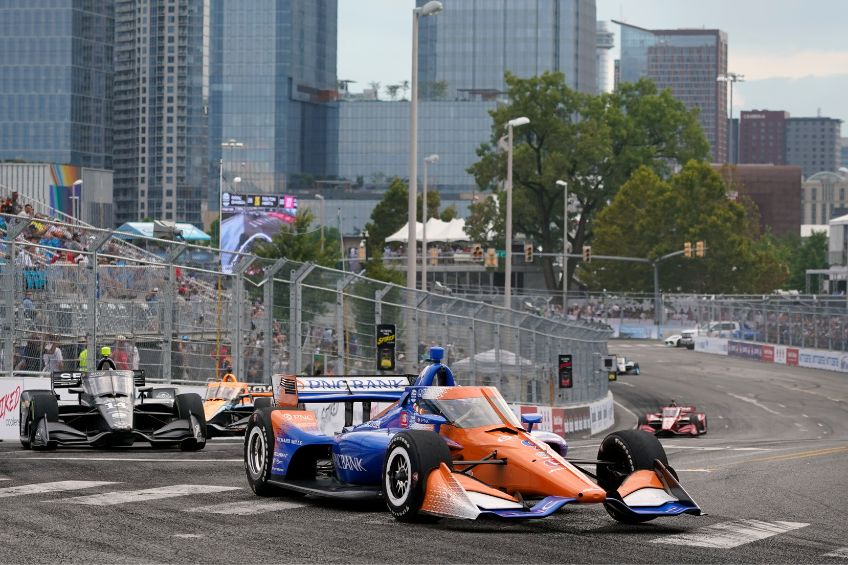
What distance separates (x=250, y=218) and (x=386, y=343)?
Answer: 54812mm

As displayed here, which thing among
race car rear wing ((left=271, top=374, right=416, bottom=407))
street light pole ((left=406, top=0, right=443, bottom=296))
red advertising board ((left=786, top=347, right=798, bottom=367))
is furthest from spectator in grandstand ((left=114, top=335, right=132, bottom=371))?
red advertising board ((left=786, top=347, right=798, bottom=367))

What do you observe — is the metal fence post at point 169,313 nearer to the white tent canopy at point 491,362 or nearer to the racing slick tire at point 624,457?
the white tent canopy at point 491,362

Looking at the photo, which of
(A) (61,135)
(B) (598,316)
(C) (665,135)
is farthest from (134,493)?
(A) (61,135)

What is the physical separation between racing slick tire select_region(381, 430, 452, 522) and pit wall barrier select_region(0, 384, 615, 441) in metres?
2.37

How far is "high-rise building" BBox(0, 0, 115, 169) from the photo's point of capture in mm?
187625

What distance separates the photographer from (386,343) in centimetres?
2602

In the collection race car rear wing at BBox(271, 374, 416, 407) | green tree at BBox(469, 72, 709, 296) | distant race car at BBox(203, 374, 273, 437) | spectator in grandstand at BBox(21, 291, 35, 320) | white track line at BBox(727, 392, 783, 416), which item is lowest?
white track line at BBox(727, 392, 783, 416)

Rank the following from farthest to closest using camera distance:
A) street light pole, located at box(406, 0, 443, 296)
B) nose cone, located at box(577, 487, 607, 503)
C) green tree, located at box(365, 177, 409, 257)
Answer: green tree, located at box(365, 177, 409, 257), street light pole, located at box(406, 0, 443, 296), nose cone, located at box(577, 487, 607, 503)

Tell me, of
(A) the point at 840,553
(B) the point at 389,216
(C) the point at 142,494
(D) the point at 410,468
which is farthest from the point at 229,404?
(B) the point at 389,216

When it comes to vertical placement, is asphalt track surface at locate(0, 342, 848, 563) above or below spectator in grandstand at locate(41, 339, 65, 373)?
below

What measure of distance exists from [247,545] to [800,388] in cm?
5299

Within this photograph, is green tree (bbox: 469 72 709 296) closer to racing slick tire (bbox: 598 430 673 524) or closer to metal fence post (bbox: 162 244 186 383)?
metal fence post (bbox: 162 244 186 383)

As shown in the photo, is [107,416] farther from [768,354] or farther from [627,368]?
[768,354]

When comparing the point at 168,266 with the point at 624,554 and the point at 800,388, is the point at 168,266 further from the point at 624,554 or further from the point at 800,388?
the point at 800,388
